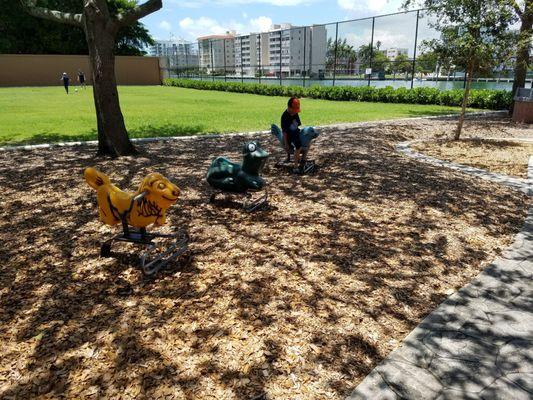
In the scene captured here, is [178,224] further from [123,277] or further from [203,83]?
[203,83]

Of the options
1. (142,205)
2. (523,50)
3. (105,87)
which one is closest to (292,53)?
(523,50)

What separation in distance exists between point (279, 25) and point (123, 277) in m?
196

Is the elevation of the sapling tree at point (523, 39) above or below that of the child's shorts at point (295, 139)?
above

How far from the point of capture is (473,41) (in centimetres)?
1073

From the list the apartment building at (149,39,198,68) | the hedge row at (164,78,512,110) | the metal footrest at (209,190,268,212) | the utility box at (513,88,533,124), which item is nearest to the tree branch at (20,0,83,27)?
the metal footrest at (209,190,268,212)

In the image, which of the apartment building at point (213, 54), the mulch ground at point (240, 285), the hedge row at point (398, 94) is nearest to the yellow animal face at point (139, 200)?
the mulch ground at point (240, 285)

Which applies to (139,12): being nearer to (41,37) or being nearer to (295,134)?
(295,134)

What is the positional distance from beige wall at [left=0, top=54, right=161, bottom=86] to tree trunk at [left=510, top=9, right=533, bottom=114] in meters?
42.2

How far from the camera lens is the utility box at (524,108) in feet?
54.0

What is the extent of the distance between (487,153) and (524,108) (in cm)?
826

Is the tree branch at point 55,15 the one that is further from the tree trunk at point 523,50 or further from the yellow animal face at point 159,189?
the tree trunk at point 523,50

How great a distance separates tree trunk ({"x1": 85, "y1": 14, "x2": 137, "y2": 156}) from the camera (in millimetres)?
8289

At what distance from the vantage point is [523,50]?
1325 centimetres

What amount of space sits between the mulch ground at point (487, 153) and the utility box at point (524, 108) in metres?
5.74
